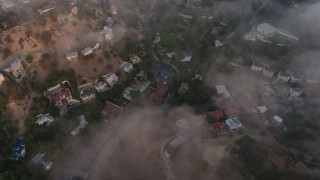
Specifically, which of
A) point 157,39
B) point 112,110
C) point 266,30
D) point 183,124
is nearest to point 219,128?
point 183,124

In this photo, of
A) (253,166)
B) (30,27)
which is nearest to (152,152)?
(253,166)

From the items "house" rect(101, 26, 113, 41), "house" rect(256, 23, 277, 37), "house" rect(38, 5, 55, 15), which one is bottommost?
"house" rect(256, 23, 277, 37)

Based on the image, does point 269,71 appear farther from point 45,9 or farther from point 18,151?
point 18,151

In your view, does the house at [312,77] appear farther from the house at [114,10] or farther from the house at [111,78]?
the house at [114,10]

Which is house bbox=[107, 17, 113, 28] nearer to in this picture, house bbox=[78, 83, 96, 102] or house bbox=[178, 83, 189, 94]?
house bbox=[78, 83, 96, 102]

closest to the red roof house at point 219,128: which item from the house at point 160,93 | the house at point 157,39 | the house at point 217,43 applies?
the house at point 160,93

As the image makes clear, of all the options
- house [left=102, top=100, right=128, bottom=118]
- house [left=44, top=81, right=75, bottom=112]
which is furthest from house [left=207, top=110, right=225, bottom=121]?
house [left=44, top=81, right=75, bottom=112]

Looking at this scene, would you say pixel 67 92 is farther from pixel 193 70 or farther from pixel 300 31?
pixel 300 31
